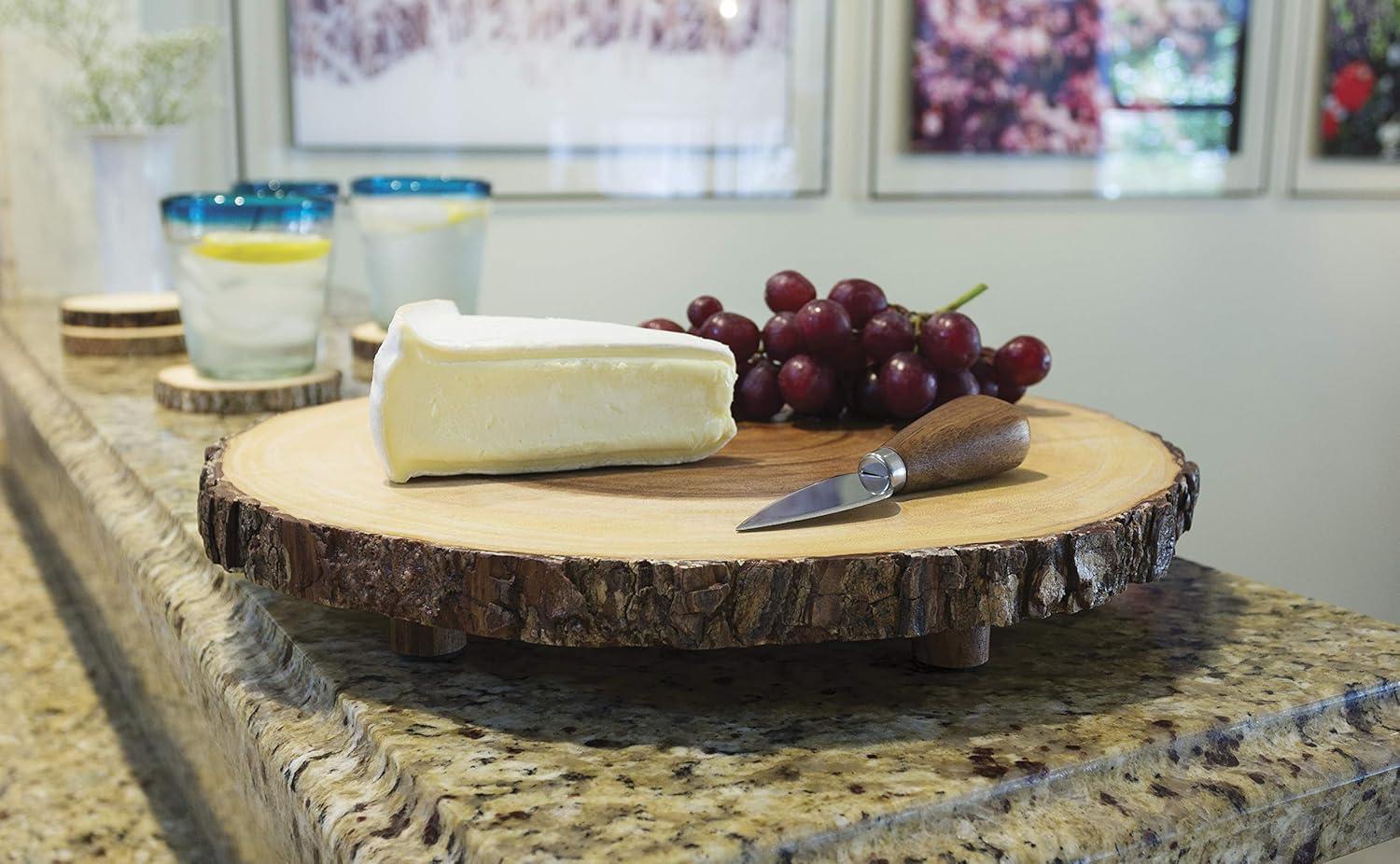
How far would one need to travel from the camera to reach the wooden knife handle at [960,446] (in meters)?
0.61

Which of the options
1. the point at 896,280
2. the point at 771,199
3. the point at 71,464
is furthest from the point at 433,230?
the point at 896,280

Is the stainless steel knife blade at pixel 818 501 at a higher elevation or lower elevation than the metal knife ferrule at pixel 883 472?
lower

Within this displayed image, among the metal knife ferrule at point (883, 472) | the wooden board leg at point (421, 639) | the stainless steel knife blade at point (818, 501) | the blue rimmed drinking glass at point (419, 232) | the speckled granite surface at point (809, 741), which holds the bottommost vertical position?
the speckled granite surface at point (809, 741)

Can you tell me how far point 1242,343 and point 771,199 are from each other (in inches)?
56.5

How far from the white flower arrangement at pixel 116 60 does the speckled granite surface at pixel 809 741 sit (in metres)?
1.62

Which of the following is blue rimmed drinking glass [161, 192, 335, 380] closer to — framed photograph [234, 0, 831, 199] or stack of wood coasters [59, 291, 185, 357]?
stack of wood coasters [59, 291, 185, 357]

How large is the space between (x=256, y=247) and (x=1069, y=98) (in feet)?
7.92

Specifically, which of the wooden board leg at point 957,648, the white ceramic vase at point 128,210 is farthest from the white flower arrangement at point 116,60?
the wooden board leg at point 957,648

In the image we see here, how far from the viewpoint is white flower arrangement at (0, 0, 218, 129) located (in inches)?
82.0

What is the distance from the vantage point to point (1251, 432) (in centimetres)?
345

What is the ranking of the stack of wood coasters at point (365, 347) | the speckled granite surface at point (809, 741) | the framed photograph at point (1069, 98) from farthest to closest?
the framed photograph at point (1069, 98), the stack of wood coasters at point (365, 347), the speckled granite surface at point (809, 741)

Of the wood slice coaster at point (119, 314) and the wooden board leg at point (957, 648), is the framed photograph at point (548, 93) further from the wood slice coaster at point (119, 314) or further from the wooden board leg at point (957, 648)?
the wooden board leg at point (957, 648)

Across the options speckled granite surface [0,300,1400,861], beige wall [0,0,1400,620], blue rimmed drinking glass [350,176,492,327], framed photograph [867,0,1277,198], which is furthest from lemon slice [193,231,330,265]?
framed photograph [867,0,1277,198]

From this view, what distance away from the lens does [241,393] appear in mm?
1166
